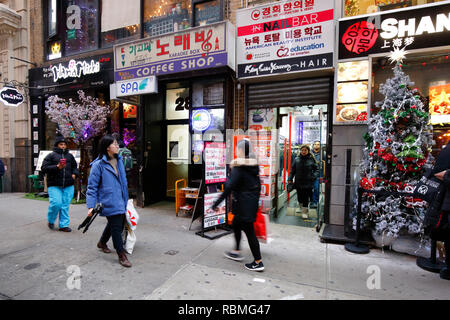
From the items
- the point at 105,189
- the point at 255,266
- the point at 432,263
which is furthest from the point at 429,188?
the point at 105,189

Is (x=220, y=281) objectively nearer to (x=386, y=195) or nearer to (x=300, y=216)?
(x=386, y=195)

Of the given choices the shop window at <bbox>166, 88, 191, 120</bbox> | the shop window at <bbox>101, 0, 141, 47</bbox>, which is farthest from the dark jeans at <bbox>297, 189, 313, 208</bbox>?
the shop window at <bbox>101, 0, 141, 47</bbox>

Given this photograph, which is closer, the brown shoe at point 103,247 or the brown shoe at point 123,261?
the brown shoe at point 123,261

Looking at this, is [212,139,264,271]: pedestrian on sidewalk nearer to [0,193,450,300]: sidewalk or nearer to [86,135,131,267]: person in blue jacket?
[0,193,450,300]: sidewalk

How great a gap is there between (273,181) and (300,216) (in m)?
1.25

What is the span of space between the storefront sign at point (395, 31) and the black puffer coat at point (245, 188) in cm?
357

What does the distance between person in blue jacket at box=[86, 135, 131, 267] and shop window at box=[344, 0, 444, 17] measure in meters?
5.65

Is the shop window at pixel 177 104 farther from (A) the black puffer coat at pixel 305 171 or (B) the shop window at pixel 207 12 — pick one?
(A) the black puffer coat at pixel 305 171

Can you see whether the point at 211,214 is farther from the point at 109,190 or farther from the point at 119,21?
the point at 119,21

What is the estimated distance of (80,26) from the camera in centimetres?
938

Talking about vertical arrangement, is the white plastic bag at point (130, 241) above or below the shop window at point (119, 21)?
below

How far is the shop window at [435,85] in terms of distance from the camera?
5.12 metres

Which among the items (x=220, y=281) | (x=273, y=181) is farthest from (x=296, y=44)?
(x=220, y=281)

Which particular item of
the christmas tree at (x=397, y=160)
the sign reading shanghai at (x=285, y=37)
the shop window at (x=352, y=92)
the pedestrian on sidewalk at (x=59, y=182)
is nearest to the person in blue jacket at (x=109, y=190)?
the pedestrian on sidewalk at (x=59, y=182)
